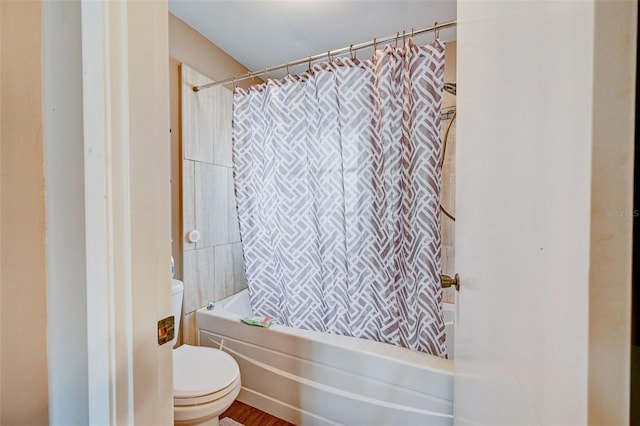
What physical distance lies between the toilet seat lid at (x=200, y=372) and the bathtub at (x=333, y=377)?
25 cm

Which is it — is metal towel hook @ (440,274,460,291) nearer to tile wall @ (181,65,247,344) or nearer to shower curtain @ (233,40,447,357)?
shower curtain @ (233,40,447,357)

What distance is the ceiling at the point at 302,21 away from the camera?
5.00 feet

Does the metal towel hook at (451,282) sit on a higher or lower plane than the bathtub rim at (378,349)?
higher

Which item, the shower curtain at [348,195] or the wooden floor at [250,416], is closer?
the shower curtain at [348,195]

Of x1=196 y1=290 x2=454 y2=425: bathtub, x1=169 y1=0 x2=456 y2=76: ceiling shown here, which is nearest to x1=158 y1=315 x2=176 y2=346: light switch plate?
x1=196 y1=290 x2=454 y2=425: bathtub

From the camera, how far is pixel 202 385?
46.6 inches

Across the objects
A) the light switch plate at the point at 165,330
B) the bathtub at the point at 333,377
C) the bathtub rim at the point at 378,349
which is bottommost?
the bathtub at the point at 333,377

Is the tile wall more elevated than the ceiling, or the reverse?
the ceiling
